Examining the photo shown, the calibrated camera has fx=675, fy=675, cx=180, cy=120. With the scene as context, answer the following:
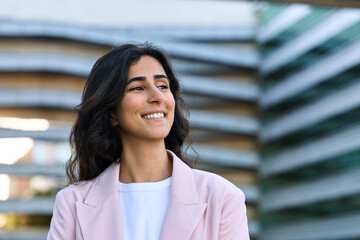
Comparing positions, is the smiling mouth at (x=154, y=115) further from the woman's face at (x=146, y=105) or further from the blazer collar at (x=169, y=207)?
the blazer collar at (x=169, y=207)

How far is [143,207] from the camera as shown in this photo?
2635 millimetres

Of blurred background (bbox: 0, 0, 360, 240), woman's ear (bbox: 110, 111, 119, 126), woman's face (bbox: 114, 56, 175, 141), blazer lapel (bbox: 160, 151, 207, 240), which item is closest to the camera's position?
→ blazer lapel (bbox: 160, 151, 207, 240)

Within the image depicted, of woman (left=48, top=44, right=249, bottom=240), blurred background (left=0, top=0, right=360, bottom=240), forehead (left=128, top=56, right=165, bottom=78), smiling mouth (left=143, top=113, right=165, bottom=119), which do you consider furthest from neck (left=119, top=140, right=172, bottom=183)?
blurred background (left=0, top=0, right=360, bottom=240)

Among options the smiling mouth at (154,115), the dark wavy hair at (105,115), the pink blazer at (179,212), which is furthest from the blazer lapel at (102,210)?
the smiling mouth at (154,115)

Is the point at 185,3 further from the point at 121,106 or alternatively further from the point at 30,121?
the point at 121,106

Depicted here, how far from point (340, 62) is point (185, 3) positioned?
12528mm

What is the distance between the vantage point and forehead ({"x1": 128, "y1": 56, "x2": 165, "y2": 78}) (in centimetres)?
272

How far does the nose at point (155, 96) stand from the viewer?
2648mm

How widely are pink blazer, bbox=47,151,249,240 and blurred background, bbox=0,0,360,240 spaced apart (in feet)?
114

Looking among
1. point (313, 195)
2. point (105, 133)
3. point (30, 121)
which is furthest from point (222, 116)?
point (105, 133)

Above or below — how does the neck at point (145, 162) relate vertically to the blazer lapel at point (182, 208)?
above

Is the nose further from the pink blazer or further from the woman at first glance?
the pink blazer

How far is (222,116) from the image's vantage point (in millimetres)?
44094

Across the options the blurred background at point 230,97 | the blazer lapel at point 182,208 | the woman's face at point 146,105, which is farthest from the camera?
the blurred background at point 230,97
